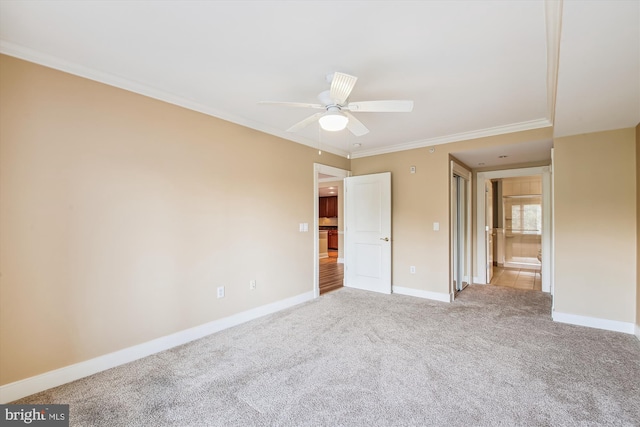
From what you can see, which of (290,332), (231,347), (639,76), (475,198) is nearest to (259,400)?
(231,347)

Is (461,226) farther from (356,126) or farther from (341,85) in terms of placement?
(341,85)

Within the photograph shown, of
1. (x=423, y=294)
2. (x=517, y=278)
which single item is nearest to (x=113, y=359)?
(x=423, y=294)

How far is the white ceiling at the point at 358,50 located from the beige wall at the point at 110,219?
11.3 inches

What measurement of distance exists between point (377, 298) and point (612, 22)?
3806 millimetres

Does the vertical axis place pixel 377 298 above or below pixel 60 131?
below

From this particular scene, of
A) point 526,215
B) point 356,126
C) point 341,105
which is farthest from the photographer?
point 526,215

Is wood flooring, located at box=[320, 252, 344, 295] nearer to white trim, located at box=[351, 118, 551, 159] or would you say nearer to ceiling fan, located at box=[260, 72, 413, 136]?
white trim, located at box=[351, 118, 551, 159]

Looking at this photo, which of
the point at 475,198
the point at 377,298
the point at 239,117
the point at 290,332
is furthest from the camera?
the point at 475,198

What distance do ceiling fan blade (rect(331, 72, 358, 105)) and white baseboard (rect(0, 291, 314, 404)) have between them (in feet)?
8.74

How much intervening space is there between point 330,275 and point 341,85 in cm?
475

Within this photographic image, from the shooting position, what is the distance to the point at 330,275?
6121mm

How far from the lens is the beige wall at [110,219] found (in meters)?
2.00

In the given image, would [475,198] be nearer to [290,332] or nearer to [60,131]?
[290,332]

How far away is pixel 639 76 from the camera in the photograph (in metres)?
2.00
